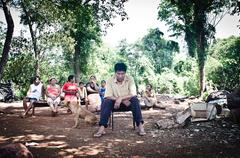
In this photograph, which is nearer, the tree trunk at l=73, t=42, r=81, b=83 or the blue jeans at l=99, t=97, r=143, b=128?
the blue jeans at l=99, t=97, r=143, b=128

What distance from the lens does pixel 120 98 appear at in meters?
6.13

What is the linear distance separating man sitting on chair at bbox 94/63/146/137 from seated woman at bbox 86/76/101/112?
4.19 meters

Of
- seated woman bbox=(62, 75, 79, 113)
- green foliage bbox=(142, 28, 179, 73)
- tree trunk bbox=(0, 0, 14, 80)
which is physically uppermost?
green foliage bbox=(142, 28, 179, 73)

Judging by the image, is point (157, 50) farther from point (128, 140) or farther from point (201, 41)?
point (128, 140)

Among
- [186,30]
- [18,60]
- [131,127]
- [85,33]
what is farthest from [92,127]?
[85,33]

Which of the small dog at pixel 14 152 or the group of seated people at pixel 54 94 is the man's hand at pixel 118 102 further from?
the group of seated people at pixel 54 94

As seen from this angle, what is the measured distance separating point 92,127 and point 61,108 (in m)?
5.33

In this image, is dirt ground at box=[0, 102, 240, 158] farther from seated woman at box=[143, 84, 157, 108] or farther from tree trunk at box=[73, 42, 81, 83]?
tree trunk at box=[73, 42, 81, 83]

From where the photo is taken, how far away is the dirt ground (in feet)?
15.6

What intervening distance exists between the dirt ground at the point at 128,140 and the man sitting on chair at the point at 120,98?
12.9 inches

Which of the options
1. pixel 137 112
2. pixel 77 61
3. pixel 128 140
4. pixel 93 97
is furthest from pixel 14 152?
pixel 77 61

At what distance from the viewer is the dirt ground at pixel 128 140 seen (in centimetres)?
476

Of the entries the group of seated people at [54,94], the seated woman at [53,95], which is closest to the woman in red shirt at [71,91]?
the group of seated people at [54,94]

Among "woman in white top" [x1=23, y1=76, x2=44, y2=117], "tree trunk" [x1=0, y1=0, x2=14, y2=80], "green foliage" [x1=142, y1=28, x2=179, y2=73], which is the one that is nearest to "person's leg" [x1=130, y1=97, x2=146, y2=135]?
"woman in white top" [x1=23, y1=76, x2=44, y2=117]
